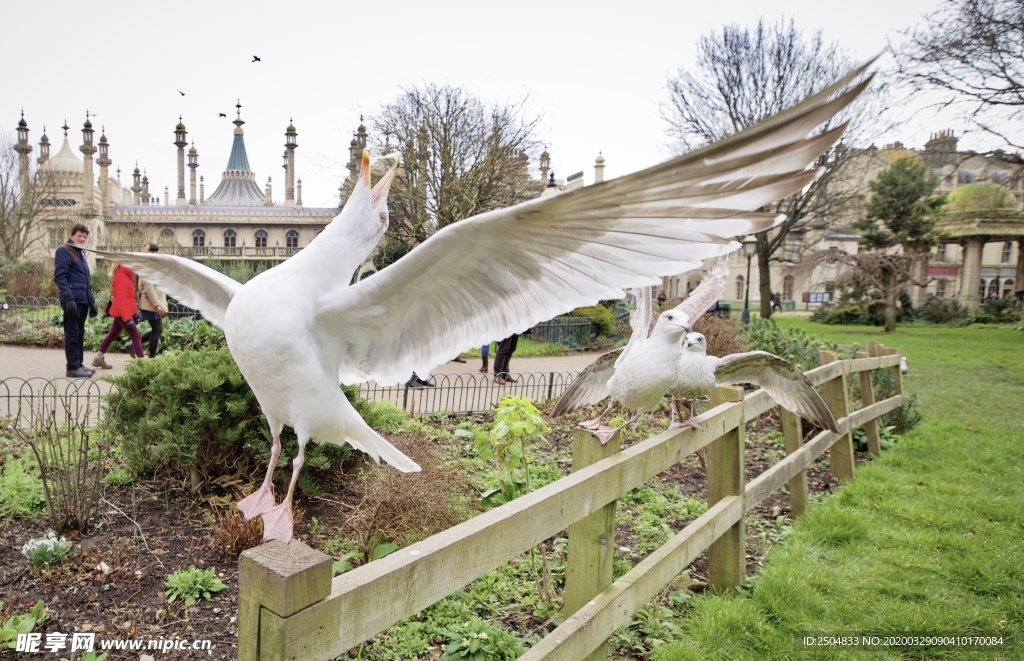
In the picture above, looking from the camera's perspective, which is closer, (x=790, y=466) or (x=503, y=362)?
(x=790, y=466)

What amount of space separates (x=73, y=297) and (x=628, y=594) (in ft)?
26.3

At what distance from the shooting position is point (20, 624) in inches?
95.7

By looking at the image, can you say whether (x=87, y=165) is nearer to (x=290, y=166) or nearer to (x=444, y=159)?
(x=290, y=166)

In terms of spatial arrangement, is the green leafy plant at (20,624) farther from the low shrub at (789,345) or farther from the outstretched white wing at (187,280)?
the low shrub at (789,345)

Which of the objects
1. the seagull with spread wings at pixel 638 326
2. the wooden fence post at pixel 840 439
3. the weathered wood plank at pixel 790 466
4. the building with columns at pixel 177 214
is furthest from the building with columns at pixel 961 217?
the building with columns at pixel 177 214

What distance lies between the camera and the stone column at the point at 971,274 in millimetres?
28781

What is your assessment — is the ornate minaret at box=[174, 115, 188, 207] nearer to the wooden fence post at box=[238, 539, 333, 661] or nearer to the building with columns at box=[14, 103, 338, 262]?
the building with columns at box=[14, 103, 338, 262]

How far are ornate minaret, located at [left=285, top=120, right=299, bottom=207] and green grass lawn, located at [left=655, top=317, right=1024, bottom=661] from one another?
164ft

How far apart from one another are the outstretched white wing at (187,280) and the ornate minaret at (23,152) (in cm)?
3904

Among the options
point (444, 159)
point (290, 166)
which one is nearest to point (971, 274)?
point (444, 159)

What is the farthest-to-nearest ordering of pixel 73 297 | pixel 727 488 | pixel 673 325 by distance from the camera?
pixel 73 297 < pixel 727 488 < pixel 673 325

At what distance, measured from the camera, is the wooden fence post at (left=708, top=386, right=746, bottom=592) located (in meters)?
3.36

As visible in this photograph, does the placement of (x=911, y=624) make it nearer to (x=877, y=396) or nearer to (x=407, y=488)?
(x=407, y=488)

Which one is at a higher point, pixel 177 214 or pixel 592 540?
pixel 177 214
